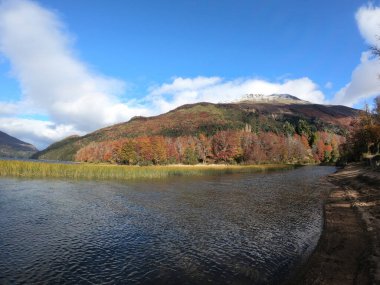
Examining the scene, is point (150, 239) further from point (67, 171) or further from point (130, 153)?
point (130, 153)

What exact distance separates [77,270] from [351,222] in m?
22.2

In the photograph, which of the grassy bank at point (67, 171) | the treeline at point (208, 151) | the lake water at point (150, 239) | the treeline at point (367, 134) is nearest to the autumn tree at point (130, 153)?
the treeline at point (208, 151)

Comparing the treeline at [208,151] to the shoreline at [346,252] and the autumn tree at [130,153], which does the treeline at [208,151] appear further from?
the shoreline at [346,252]

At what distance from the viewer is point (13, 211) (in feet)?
96.7

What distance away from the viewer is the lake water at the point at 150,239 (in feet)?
52.1

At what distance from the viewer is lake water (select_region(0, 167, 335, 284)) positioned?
15883mm

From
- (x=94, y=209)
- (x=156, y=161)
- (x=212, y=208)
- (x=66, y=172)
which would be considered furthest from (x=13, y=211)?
(x=156, y=161)

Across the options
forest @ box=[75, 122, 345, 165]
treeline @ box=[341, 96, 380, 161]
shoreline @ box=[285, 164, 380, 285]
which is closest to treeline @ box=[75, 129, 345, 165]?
forest @ box=[75, 122, 345, 165]

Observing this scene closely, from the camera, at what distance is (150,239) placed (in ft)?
72.2

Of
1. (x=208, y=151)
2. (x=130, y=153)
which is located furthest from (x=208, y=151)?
(x=130, y=153)

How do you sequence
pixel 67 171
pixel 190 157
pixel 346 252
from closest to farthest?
pixel 346 252 → pixel 67 171 → pixel 190 157

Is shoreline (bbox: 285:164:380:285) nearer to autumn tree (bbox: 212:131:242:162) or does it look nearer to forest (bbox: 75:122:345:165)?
forest (bbox: 75:122:345:165)

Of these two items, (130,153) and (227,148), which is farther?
(227,148)

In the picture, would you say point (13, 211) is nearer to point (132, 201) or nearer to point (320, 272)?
point (132, 201)
